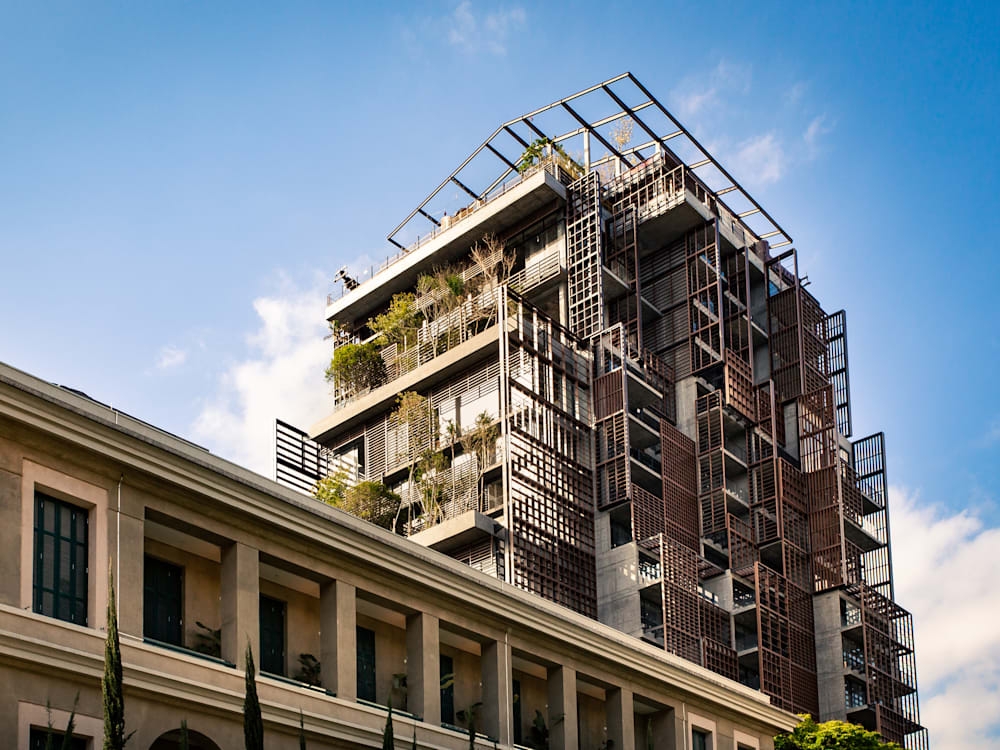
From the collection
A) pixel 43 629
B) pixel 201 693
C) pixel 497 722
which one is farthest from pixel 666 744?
pixel 43 629

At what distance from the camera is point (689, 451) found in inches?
2896

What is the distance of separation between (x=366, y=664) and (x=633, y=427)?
3424cm

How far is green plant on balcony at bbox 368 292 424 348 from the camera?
7744cm

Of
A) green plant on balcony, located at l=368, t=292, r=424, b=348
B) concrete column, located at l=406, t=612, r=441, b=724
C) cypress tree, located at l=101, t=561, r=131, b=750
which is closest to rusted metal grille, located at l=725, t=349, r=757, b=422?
green plant on balcony, located at l=368, t=292, r=424, b=348

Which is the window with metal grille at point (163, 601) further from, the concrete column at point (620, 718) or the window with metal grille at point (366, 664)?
the concrete column at point (620, 718)

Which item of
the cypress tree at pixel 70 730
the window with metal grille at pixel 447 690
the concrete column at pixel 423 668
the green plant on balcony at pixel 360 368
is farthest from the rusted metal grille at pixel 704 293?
the cypress tree at pixel 70 730

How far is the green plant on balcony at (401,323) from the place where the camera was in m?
77.4

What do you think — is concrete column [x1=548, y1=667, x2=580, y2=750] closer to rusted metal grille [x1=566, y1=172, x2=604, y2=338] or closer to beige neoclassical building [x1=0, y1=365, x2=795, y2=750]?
beige neoclassical building [x1=0, y1=365, x2=795, y2=750]

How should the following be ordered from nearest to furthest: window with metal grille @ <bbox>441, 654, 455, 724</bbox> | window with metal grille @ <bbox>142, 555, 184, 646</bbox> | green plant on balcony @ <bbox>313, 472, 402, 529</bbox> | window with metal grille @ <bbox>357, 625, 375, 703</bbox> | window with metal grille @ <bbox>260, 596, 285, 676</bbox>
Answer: window with metal grille @ <bbox>142, 555, 184, 646</bbox>, window with metal grille @ <bbox>260, 596, 285, 676</bbox>, window with metal grille @ <bbox>357, 625, 375, 703</bbox>, window with metal grille @ <bbox>441, 654, 455, 724</bbox>, green plant on balcony @ <bbox>313, 472, 402, 529</bbox>

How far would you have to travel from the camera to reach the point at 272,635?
35469 mm

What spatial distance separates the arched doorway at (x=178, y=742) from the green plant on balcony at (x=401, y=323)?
46.5 m

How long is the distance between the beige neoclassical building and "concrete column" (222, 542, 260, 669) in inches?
2.0

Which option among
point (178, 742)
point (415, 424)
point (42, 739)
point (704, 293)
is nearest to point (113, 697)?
point (42, 739)

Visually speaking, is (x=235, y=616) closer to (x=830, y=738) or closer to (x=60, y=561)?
(x=60, y=561)
